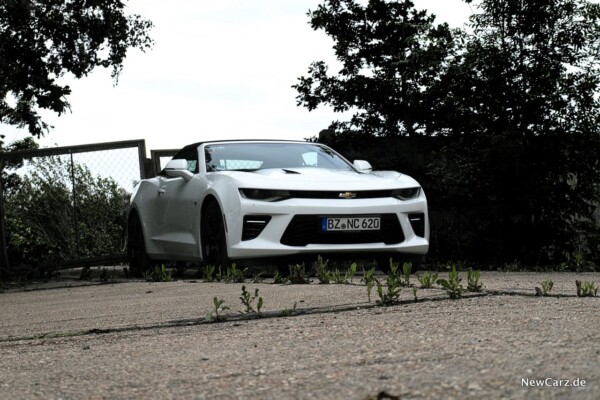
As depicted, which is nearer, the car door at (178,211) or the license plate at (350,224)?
the license plate at (350,224)

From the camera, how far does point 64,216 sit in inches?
612

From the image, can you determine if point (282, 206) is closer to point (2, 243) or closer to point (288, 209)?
point (288, 209)

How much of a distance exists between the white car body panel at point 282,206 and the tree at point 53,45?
7.75 m

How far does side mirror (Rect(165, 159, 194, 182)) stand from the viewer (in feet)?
33.2

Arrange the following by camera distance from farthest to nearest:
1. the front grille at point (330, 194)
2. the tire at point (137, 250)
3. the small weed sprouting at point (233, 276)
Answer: the tire at point (137, 250) < the front grille at point (330, 194) < the small weed sprouting at point (233, 276)

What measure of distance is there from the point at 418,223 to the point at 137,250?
152 inches

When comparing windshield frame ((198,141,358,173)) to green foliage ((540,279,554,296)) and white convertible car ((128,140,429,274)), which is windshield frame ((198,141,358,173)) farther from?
green foliage ((540,279,554,296))

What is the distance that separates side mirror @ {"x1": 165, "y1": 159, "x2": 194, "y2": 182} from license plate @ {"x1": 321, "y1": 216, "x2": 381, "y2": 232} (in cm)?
184

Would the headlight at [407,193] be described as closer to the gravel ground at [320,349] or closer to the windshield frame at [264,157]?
the windshield frame at [264,157]

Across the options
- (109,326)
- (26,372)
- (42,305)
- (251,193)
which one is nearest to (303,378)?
(26,372)

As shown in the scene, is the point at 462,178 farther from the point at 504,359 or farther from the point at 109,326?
the point at 504,359

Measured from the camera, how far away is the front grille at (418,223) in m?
9.45

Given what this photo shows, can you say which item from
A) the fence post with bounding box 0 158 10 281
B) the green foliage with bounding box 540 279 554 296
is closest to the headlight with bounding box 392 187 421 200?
the green foliage with bounding box 540 279 554 296

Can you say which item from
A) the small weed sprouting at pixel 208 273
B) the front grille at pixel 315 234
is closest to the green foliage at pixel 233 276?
the small weed sprouting at pixel 208 273
